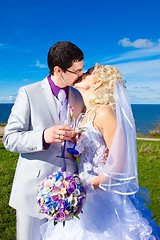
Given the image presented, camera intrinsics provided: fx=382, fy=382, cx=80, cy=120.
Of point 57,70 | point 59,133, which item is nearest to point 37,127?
point 59,133

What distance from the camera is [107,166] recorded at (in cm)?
306

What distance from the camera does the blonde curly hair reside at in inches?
128

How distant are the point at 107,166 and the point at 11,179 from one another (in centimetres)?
548

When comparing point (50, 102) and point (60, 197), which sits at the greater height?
point (50, 102)

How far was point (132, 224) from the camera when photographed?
339 cm

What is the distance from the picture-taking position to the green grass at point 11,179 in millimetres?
5904

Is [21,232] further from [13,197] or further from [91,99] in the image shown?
[91,99]

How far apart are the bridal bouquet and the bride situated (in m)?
0.28

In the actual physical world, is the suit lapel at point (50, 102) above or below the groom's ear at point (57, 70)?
below

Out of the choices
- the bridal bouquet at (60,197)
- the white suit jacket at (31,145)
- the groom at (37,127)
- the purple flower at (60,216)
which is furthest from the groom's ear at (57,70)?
the purple flower at (60,216)

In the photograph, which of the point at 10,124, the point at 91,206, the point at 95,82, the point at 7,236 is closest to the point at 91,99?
the point at 95,82

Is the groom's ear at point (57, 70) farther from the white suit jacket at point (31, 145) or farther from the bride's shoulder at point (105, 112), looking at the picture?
the bride's shoulder at point (105, 112)

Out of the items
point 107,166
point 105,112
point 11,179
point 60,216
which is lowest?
point 11,179

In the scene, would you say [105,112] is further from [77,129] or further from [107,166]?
[107,166]
